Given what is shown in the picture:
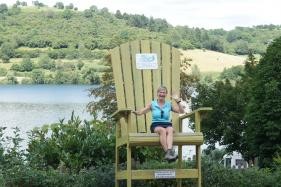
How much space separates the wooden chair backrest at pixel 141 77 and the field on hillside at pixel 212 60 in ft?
103

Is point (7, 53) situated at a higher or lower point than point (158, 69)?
lower

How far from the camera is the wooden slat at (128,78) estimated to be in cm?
Result: 592

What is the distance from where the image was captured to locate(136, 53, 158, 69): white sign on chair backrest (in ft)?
20.0

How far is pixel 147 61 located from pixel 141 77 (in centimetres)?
17

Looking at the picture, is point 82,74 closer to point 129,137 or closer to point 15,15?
point 15,15

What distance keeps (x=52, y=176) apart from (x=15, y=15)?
7127 cm

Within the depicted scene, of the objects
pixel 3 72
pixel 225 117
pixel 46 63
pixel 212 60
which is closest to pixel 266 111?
pixel 225 117

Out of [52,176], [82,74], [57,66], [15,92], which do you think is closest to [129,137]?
[52,176]

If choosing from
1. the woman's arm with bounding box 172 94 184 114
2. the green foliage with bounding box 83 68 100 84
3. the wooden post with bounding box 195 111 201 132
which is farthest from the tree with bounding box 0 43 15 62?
the wooden post with bounding box 195 111 201 132

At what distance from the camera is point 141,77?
611cm

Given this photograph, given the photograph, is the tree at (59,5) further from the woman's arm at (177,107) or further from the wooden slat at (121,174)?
the wooden slat at (121,174)

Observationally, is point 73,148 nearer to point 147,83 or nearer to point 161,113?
point 147,83

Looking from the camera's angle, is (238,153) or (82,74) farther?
(82,74)

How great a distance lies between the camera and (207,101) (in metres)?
14.0
